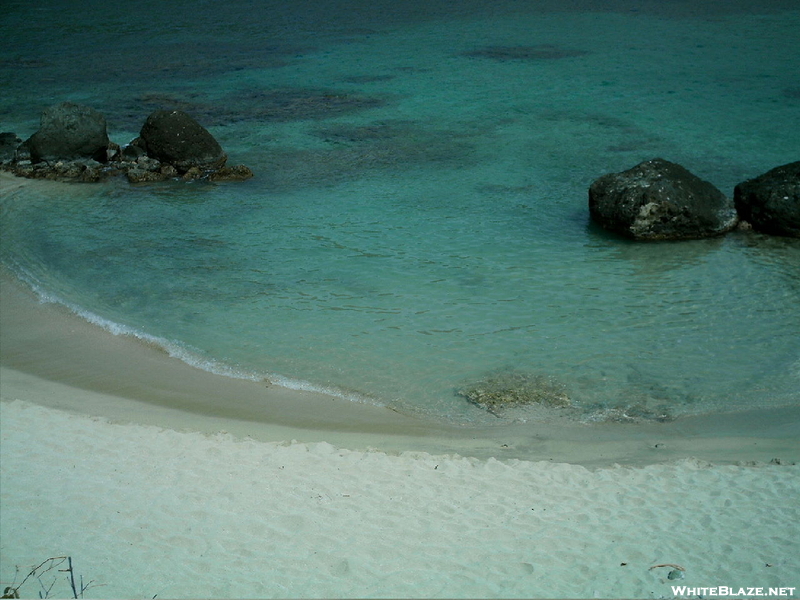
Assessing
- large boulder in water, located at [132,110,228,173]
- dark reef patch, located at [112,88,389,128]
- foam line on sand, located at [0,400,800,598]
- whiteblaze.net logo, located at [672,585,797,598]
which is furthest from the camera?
dark reef patch, located at [112,88,389,128]

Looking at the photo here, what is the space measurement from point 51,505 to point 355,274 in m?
5.11

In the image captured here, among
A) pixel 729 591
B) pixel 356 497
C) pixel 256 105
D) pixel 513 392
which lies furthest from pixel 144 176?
pixel 729 591

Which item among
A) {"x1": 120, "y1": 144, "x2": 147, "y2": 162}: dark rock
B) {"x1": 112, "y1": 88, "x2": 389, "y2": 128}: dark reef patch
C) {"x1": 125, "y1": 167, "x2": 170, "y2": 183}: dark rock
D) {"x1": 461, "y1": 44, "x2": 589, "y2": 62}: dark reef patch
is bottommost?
{"x1": 125, "y1": 167, "x2": 170, "y2": 183}: dark rock

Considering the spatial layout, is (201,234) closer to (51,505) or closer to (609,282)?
(609,282)

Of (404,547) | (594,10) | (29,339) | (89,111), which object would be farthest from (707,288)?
(594,10)

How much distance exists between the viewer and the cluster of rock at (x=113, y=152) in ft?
46.8

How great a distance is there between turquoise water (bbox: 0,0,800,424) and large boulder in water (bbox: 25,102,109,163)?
1.21m

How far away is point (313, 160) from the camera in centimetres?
1502

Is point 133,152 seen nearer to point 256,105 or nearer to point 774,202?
point 256,105

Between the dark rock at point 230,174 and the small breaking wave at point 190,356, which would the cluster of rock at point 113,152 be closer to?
the dark rock at point 230,174

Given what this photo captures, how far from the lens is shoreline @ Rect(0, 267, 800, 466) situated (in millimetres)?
6797

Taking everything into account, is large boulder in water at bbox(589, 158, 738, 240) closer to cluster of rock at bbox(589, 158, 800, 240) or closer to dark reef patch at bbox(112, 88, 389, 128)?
cluster of rock at bbox(589, 158, 800, 240)

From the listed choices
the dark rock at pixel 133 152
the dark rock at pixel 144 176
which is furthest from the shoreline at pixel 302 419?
the dark rock at pixel 133 152

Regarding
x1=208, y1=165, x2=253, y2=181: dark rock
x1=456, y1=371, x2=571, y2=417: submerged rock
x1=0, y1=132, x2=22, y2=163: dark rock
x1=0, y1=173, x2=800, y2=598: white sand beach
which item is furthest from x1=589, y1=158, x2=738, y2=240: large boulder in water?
x1=0, y1=132, x2=22, y2=163: dark rock
